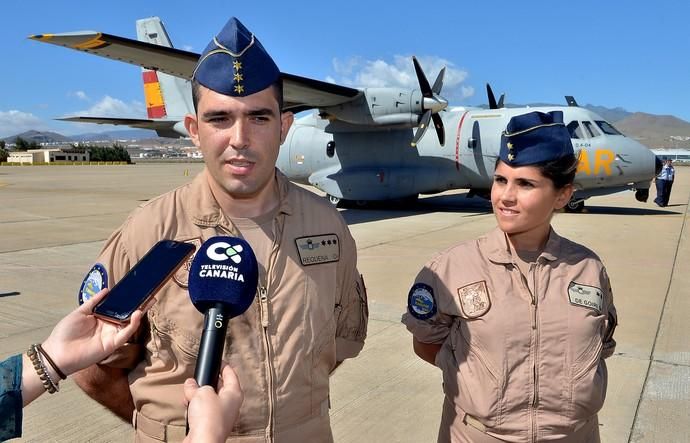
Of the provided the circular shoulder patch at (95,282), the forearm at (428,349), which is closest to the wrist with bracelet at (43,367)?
the circular shoulder patch at (95,282)

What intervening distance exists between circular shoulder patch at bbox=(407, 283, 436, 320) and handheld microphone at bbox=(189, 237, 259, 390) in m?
1.10

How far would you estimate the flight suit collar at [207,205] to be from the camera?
5.67ft

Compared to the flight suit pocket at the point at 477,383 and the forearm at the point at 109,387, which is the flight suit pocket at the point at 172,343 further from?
the flight suit pocket at the point at 477,383


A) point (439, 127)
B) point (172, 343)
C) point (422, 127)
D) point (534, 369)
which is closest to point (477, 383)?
point (534, 369)

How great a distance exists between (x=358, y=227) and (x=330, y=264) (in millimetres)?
10706

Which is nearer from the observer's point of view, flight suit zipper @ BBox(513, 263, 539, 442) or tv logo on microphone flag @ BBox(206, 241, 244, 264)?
tv logo on microphone flag @ BBox(206, 241, 244, 264)

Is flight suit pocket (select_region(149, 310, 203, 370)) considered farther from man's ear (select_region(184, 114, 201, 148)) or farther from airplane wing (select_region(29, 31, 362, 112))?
airplane wing (select_region(29, 31, 362, 112))

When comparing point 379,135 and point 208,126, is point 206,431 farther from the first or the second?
point 379,135

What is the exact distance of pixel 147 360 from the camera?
1.70m

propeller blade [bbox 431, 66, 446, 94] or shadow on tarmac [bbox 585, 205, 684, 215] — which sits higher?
propeller blade [bbox 431, 66, 446, 94]

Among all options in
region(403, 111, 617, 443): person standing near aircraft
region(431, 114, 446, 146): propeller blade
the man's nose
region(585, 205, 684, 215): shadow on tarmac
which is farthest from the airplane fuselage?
the man's nose

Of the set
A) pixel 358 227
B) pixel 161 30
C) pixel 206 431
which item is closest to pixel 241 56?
pixel 206 431

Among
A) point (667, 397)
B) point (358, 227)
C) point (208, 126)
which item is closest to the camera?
point (208, 126)

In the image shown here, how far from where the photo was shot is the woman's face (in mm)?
2037
